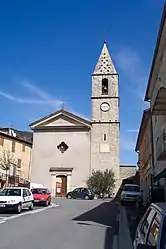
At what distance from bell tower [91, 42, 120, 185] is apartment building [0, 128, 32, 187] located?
11.1 meters

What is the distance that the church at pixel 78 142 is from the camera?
5116cm

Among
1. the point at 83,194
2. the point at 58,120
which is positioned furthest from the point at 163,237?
the point at 58,120

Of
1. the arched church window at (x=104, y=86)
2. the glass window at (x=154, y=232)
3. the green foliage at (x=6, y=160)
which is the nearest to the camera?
the glass window at (x=154, y=232)

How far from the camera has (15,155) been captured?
53219mm

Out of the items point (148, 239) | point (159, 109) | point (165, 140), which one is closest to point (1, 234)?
point (148, 239)

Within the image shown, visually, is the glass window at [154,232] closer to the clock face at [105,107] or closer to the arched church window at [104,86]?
the clock face at [105,107]

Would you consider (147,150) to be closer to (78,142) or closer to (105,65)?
(78,142)

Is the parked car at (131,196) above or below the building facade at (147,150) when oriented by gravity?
below

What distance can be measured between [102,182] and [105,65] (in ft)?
62.4

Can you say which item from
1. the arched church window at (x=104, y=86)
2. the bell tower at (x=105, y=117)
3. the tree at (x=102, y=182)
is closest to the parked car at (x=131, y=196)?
the tree at (x=102, y=182)

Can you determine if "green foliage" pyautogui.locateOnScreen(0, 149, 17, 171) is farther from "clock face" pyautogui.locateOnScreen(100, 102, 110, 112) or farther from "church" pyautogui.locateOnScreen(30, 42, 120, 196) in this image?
"clock face" pyautogui.locateOnScreen(100, 102, 110, 112)

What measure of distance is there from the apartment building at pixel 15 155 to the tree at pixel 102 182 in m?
10.7

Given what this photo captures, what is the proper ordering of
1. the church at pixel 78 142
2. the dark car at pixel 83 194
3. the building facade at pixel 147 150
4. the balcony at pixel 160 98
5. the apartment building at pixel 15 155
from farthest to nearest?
the church at pixel 78 142 < the apartment building at pixel 15 155 < the dark car at pixel 83 194 < the building facade at pixel 147 150 < the balcony at pixel 160 98

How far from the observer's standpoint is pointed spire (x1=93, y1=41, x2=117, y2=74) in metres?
55.2
